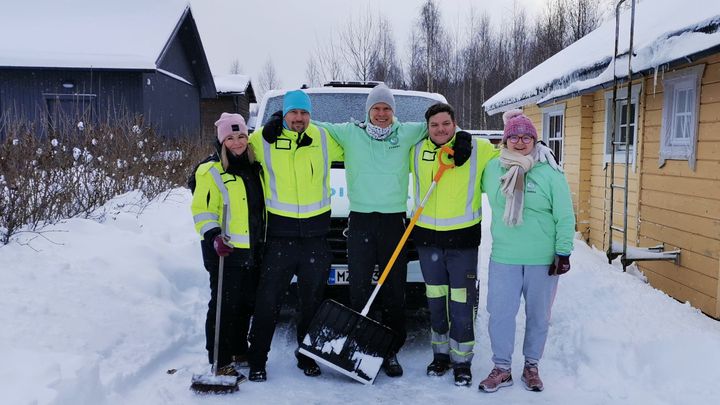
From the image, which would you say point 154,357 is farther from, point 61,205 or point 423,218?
point 61,205

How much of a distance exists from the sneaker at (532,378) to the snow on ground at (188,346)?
5 cm

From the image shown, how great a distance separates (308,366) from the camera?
3.98m

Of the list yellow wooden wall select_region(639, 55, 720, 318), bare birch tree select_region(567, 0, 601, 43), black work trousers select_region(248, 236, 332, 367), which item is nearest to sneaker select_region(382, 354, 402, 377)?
black work trousers select_region(248, 236, 332, 367)

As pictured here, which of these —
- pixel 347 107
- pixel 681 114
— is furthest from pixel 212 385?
pixel 681 114

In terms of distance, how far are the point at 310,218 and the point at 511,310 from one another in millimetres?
1460

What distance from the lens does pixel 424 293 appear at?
427cm

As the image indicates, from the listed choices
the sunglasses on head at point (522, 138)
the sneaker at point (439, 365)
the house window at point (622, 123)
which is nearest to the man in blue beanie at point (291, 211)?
the sneaker at point (439, 365)

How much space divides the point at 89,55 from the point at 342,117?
11.8 metres

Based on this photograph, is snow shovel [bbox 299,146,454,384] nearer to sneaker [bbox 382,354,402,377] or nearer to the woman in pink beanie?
sneaker [bbox 382,354,402,377]

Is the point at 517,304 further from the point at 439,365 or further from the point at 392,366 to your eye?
the point at 392,366

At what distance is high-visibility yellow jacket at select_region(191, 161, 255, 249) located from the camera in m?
3.57

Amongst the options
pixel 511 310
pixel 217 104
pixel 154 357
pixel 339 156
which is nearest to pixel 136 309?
pixel 154 357

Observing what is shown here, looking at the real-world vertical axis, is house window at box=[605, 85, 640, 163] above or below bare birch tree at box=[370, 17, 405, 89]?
below

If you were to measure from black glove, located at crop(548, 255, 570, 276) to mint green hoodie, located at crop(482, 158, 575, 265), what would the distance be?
39 millimetres
